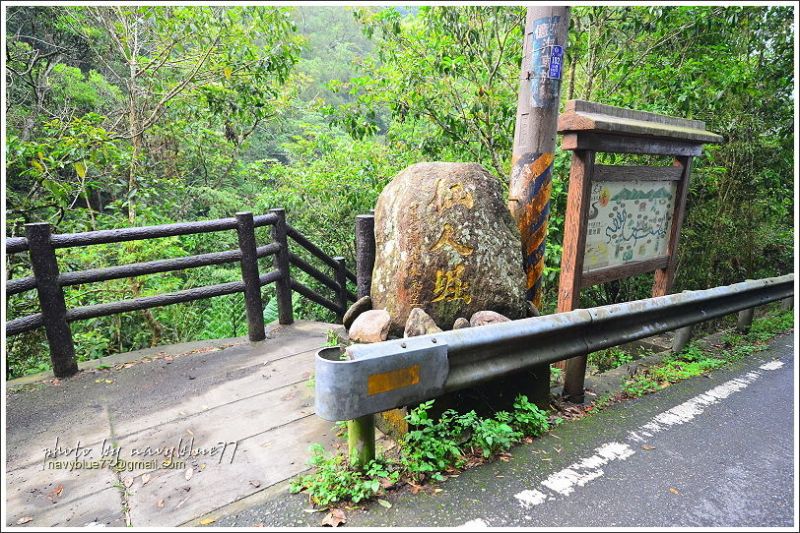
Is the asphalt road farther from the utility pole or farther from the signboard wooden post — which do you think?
the utility pole

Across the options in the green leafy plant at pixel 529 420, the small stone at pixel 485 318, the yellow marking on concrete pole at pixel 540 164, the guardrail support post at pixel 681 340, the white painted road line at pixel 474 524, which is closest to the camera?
the white painted road line at pixel 474 524

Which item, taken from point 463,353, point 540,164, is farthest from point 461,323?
point 540,164

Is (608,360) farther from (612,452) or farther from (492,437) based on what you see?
(492,437)

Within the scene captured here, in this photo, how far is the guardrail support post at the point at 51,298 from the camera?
346cm

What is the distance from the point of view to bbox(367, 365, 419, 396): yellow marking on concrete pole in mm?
2070

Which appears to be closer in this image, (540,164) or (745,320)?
(540,164)

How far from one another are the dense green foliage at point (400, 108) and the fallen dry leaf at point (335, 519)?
4325mm

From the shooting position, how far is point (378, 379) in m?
2.09

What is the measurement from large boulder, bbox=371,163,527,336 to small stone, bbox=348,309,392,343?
101mm

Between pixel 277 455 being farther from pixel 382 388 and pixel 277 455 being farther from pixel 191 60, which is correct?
pixel 191 60

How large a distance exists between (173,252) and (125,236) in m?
4.19

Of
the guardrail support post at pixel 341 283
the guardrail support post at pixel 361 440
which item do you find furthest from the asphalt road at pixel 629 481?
the guardrail support post at pixel 341 283

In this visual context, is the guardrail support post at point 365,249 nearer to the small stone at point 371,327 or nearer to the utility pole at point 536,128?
the small stone at point 371,327

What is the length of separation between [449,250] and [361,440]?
1.39m
